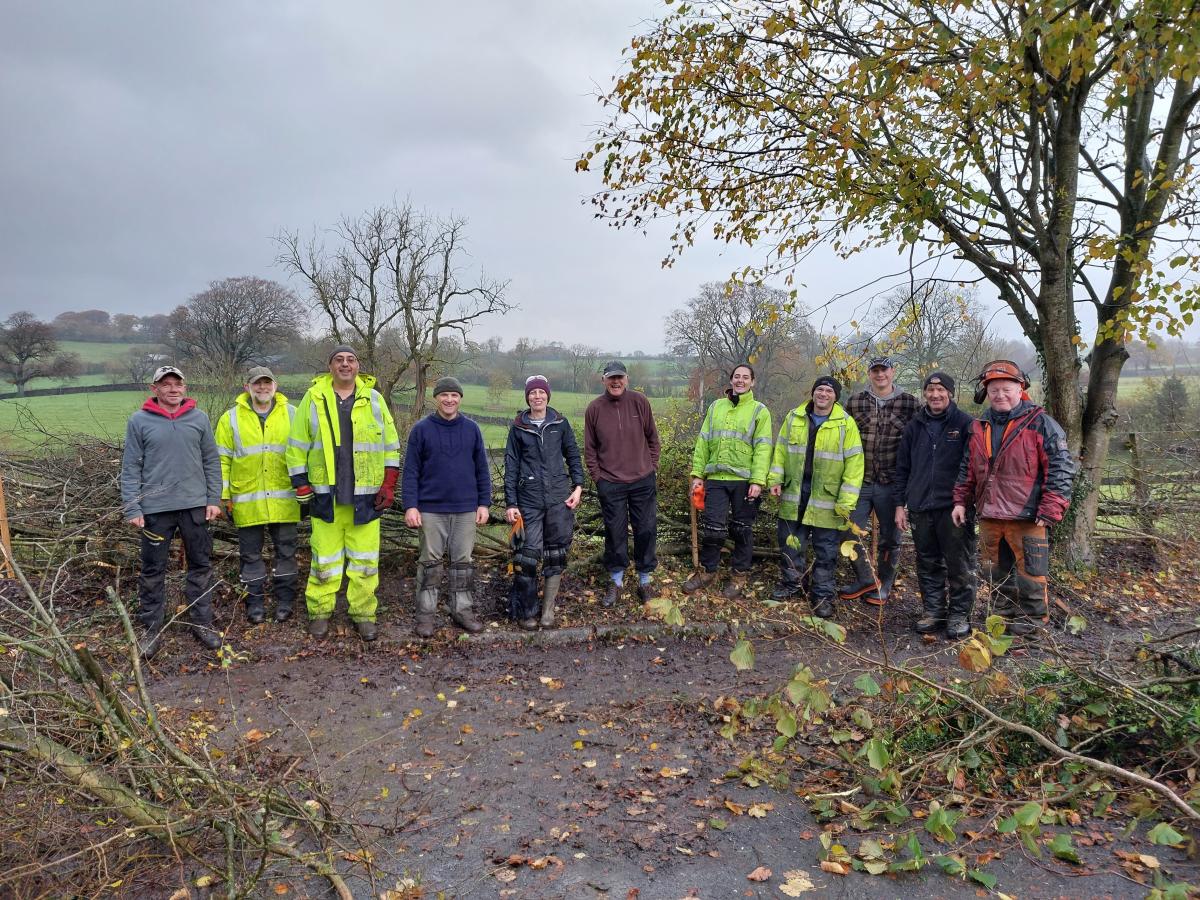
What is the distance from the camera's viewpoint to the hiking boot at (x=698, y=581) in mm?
6652

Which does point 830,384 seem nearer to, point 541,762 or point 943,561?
point 943,561

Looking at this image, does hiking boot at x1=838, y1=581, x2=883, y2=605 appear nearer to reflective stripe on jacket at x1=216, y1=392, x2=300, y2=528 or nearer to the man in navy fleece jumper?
the man in navy fleece jumper

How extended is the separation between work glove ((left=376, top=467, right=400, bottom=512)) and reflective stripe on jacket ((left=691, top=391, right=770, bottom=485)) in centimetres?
283

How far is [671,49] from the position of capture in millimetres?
6898

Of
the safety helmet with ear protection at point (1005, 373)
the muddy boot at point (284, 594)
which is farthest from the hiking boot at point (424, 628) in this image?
the safety helmet with ear protection at point (1005, 373)

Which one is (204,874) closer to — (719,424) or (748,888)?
(748,888)

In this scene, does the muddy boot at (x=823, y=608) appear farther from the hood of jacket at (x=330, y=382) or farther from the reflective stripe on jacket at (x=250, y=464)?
the reflective stripe on jacket at (x=250, y=464)

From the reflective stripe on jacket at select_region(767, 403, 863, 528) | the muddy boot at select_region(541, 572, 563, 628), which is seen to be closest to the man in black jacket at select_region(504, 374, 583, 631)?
the muddy boot at select_region(541, 572, 563, 628)

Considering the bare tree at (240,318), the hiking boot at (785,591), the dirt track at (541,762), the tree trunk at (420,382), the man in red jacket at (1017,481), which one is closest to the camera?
the dirt track at (541,762)

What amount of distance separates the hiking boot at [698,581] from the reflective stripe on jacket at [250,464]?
12.3 feet

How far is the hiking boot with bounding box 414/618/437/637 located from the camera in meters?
5.64

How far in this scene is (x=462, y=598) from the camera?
5.86m

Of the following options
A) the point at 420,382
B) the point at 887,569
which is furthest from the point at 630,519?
the point at 420,382

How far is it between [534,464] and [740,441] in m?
1.95
